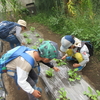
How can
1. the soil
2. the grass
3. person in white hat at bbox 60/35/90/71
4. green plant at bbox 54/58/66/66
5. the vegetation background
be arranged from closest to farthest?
person in white hat at bbox 60/35/90/71, the soil, green plant at bbox 54/58/66/66, the grass, the vegetation background

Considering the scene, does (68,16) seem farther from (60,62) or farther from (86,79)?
(86,79)

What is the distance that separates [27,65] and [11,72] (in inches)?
15.2

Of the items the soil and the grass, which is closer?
the soil

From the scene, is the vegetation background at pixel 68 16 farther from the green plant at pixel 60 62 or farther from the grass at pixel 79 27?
the green plant at pixel 60 62

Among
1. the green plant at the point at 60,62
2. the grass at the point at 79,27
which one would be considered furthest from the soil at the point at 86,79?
the grass at the point at 79,27

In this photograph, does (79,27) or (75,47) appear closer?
(75,47)

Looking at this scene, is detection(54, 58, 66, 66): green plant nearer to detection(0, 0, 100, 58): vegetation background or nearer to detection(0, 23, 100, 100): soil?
detection(0, 23, 100, 100): soil

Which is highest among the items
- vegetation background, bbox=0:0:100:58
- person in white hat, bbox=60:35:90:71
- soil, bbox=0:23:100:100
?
vegetation background, bbox=0:0:100:58

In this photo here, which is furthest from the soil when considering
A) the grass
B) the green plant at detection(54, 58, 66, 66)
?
the grass

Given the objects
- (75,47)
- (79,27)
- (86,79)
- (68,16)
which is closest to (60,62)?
(75,47)

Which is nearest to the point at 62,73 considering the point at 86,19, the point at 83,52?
the point at 83,52

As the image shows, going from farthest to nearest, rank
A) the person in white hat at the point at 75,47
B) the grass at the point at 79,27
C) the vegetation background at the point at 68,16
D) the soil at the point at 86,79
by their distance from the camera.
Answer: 1. the vegetation background at the point at 68,16
2. the grass at the point at 79,27
3. the soil at the point at 86,79
4. the person in white hat at the point at 75,47

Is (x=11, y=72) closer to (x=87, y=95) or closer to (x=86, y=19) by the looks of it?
(x=87, y=95)

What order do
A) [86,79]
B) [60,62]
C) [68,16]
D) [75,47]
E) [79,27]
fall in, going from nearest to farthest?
[75,47] < [86,79] < [60,62] < [79,27] < [68,16]
